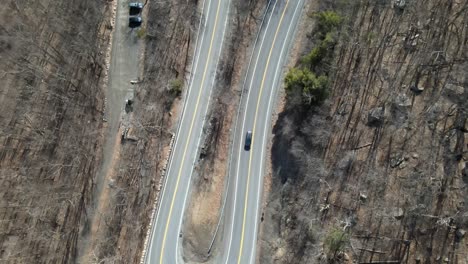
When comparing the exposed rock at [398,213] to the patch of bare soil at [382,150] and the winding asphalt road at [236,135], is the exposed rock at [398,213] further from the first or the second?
the winding asphalt road at [236,135]

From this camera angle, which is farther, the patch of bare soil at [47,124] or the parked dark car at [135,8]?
the parked dark car at [135,8]

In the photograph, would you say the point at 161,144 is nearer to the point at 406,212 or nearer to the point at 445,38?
the point at 406,212

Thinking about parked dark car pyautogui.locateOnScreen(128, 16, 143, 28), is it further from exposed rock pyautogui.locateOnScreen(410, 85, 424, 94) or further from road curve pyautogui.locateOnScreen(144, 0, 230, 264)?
exposed rock pyautogui.locateOnScreen(410, 85, 424, 94)

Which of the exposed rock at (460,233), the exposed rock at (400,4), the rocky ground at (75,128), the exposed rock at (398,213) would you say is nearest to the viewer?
the exposed rock at (460,233)

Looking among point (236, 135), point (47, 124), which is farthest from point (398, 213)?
point (47, 124)

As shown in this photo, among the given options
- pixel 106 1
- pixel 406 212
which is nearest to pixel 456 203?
pixel 406 212

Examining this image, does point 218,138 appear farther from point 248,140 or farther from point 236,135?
point 248,140

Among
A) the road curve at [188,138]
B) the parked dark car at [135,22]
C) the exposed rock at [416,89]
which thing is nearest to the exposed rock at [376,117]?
the exposed rock at [416,89]
